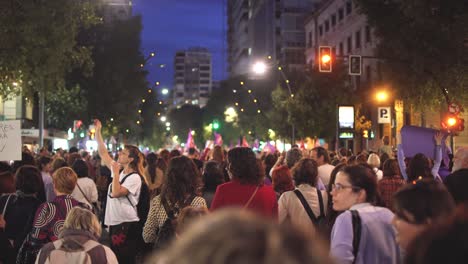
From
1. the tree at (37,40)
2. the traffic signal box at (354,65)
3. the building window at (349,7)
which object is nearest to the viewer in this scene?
the tree at (37,40)

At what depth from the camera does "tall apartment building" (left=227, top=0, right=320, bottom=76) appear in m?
85.9

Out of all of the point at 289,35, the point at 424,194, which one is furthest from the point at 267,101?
the point at 424,194

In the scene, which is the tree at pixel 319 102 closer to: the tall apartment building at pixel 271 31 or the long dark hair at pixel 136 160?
the tall apartment building at pixel 271 31

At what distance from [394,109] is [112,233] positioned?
1492 inches

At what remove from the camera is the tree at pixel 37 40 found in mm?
16078

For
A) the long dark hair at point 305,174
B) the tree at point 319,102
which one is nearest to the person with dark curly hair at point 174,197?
the long dark hair at point 305,174

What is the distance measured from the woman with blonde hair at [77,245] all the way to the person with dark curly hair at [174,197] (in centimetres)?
109

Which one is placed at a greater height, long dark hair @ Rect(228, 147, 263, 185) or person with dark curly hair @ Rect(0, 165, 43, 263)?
long dark hair @ Rect(228, 147, 263, 185)

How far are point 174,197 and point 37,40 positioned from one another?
448 inches

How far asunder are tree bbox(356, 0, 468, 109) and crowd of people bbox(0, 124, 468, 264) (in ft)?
43.1

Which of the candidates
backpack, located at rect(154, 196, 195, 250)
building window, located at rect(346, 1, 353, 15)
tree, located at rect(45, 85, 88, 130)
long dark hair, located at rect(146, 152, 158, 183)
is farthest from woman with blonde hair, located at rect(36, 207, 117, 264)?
building window, located at rect(346, 1, 353, 15)

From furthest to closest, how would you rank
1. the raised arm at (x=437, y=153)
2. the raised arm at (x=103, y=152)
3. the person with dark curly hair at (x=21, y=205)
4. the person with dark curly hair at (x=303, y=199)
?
1. the raised arm at (x=437, y=153)
2. the raised arm at (x=103, y=152)
3. the person with dark curly hair at (x=21, y=205)
4. the person with dark curly hair at (x=303, y=199)

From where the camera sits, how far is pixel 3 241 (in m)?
6.05

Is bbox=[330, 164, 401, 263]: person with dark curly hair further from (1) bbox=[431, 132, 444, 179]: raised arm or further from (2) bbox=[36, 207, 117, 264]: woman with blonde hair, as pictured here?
(1) bbox=[431, 132, 444, 179]: raised arm
